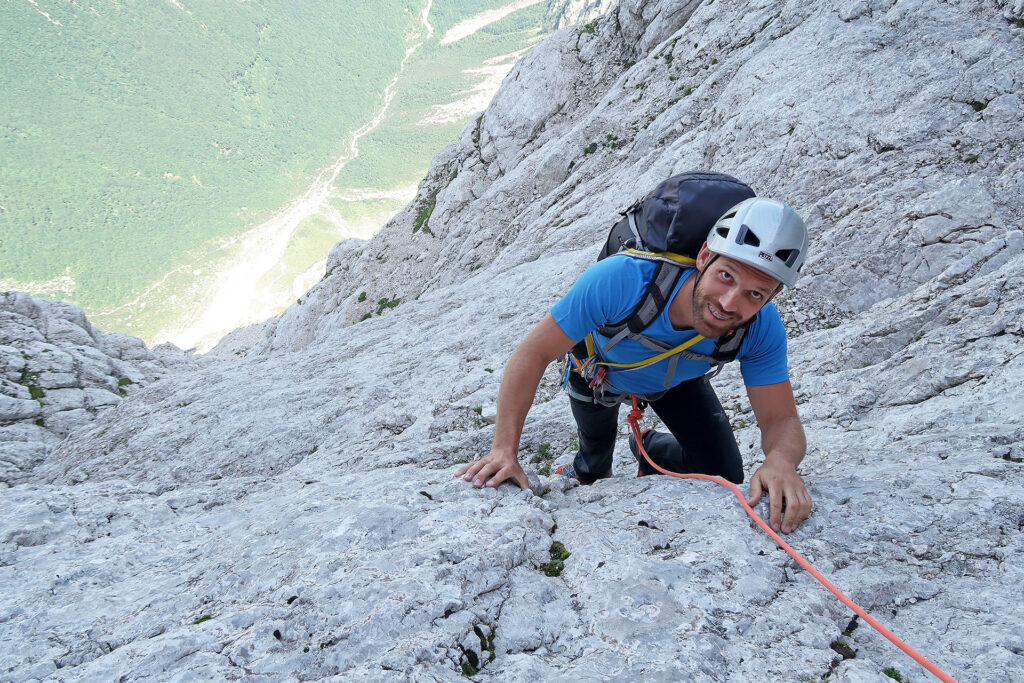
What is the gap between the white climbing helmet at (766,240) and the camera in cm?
440

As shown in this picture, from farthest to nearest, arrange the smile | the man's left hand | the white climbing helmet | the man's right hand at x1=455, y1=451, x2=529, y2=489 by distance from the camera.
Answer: the man's right hand at x1=455, y1=451, x2=529, y2=489, the man's left hand, the smile, the white climbing helmet

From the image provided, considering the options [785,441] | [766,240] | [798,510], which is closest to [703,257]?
[766,240]

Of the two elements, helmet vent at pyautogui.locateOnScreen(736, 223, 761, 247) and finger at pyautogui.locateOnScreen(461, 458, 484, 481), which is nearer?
helmet vent at pyautogui.locateOnScreen(736, 223, 761, 247)

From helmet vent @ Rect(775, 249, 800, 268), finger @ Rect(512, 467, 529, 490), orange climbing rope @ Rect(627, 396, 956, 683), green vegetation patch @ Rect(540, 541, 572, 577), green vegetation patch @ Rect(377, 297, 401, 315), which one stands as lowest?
orange climbing rope @ Rect(627, 396, 956, 683)

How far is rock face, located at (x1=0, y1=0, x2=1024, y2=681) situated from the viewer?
3879 millimetres

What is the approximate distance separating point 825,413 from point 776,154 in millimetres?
10155

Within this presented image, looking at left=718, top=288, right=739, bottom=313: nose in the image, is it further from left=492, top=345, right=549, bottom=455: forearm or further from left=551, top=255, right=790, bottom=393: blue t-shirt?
left=492, top=345, right=549, bottom=455: forearm

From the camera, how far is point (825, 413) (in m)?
7.83

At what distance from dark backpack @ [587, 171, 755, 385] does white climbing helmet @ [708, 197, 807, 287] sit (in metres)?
0.50

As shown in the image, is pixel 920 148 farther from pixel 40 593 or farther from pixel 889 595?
pixel 40 593

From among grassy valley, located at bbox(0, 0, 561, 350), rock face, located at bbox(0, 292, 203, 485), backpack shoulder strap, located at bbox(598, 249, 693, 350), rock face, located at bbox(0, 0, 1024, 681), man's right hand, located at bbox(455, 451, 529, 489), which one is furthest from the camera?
grassy valley, located at bbox(0, 0, 561, 350)

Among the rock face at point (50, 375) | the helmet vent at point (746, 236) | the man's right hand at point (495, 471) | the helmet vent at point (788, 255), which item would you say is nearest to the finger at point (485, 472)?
the man's right hand at point (495, 471)

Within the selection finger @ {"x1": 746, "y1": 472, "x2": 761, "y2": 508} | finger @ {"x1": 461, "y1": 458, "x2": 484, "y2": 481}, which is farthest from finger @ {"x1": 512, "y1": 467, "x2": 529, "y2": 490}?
finger @ {"x1": 746, "y1": 472, "x2": 761, "y2": 508}

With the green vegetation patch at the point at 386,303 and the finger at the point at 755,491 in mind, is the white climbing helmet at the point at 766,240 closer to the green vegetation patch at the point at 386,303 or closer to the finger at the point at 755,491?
the finger at the point at 755,491
